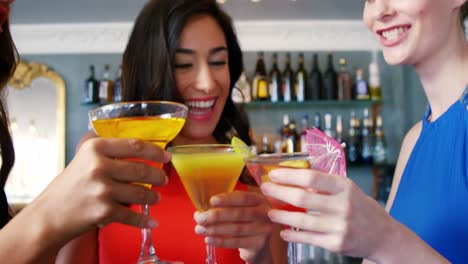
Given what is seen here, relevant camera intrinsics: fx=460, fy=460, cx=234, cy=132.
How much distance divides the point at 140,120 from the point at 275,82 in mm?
3800

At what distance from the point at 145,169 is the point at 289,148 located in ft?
12.5

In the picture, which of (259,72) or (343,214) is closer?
(343,214)

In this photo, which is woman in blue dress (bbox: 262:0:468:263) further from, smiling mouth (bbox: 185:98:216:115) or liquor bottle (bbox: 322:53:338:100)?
liquor bottle (bbox: 322:53:338:100)

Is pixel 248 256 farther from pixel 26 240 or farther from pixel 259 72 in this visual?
pixel 259 72

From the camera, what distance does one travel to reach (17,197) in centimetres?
486

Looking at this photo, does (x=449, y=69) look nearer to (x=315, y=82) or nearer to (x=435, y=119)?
(x=435, y=119)

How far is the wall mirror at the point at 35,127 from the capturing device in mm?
4863

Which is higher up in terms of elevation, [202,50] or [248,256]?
[202,50]

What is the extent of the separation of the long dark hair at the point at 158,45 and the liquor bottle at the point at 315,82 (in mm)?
2802

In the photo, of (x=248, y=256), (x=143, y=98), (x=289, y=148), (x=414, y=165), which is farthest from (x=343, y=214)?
(x=289, y=148)

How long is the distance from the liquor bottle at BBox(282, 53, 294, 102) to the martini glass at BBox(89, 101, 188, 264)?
3.69m

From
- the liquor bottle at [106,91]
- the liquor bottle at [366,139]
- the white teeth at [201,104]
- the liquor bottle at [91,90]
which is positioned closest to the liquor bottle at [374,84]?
the liquor bottle at [366,139]

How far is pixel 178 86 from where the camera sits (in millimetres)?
1646

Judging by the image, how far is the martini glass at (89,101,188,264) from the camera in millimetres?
865
